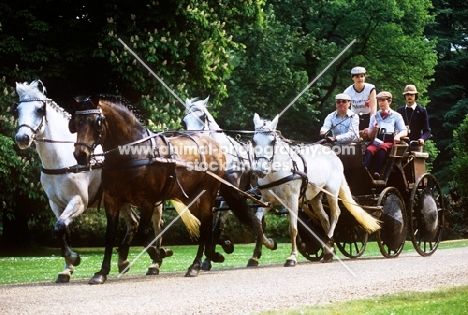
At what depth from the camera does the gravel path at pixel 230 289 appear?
9016mm

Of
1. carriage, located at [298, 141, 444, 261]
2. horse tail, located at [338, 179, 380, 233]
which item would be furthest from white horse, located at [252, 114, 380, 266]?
carriage, located at [298, 141, 444, 261]

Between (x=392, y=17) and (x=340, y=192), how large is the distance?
24887mm

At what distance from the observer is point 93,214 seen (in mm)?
27859

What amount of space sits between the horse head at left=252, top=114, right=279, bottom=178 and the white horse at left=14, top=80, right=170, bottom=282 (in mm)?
Result: 2368

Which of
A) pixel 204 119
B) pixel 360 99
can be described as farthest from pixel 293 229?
pixel 360 99

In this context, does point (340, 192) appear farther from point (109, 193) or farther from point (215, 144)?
point (109, 193)

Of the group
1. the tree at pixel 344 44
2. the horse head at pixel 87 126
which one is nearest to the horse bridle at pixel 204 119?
the horse head at pixel 87 126

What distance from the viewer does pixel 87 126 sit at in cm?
1130

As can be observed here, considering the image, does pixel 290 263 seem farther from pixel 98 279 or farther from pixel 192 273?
pixel 98 279

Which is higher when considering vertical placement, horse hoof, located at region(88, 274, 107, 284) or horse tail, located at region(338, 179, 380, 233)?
horse tail, located at region(338, 179, 380, 233)

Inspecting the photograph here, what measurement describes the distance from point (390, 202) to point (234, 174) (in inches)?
130

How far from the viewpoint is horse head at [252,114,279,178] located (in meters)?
14.0

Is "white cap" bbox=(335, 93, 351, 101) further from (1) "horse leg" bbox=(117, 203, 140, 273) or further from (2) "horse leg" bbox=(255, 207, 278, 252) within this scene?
(1) "horse leg" bbox=(117, 203, 140, 273)

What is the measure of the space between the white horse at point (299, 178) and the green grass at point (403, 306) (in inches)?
171
